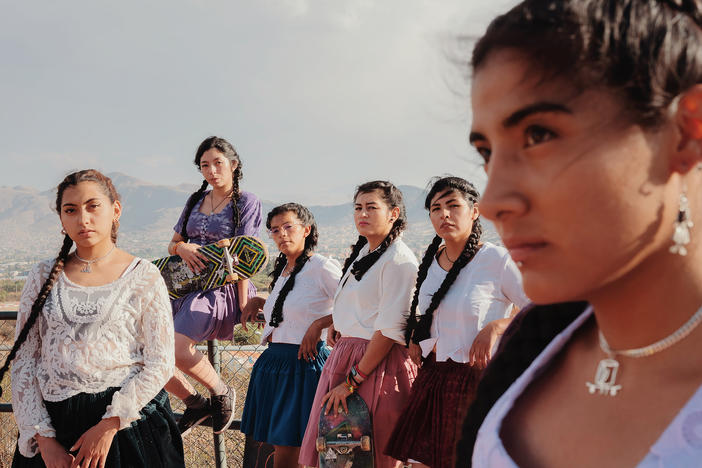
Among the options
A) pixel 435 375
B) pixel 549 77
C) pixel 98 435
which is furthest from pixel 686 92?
pixel 98 435

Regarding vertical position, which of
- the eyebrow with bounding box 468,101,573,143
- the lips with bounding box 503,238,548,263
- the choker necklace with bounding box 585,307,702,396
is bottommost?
the choker necklace with bounding box 585,307,702,396

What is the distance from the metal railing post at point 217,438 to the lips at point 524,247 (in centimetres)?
351

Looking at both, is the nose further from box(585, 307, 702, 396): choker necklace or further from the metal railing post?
the metal railing post

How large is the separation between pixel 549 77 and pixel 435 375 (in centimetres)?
232

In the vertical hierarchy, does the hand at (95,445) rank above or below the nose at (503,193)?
below

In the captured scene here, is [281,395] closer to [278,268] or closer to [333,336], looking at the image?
[333,336]

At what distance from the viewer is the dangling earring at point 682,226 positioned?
2.29 feet

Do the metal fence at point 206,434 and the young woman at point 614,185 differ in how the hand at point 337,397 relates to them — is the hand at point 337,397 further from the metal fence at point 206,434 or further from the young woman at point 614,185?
the young woman at point 614,185

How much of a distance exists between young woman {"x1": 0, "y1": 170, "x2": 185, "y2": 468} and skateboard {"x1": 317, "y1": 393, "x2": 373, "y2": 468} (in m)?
0.76

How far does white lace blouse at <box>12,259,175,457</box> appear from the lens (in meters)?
2.44

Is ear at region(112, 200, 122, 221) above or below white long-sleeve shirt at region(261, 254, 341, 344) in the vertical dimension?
above

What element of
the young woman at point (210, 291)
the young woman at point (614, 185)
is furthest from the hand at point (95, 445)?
the young woman at point (614, 185)

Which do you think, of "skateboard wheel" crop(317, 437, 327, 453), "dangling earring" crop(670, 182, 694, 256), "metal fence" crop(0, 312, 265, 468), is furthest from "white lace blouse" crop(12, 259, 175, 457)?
"dangling earring" crop(670, 182, 694, 256)

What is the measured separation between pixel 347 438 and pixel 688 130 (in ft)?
8.40
